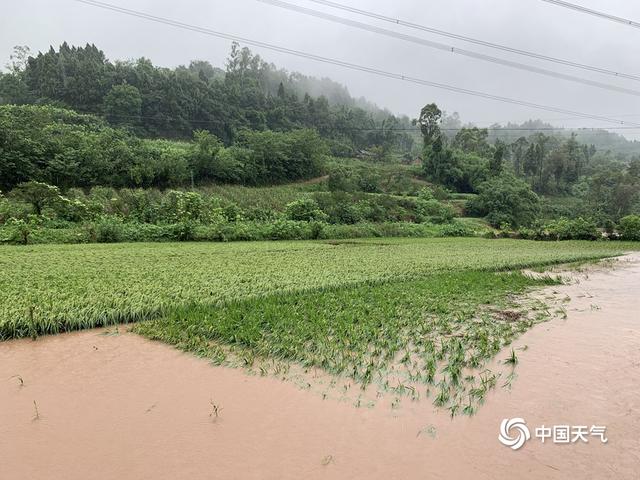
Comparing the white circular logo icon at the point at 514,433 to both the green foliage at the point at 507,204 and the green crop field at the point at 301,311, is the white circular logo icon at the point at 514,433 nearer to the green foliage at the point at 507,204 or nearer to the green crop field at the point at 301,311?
the green crop field at the point at 301,311

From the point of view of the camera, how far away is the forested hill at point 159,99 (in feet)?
158

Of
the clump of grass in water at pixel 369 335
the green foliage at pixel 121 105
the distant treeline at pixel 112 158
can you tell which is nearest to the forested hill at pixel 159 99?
the green foliage at pixel 121 105

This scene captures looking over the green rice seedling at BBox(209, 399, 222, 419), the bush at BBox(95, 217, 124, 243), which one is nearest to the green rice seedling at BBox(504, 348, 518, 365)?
the green rice seedling at BBox(209, 399, 222, 419)

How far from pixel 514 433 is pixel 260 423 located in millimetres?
1953

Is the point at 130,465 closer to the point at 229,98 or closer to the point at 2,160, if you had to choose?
the point at 2,160

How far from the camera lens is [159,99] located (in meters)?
52.2

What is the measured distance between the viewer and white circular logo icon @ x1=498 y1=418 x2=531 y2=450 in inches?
127

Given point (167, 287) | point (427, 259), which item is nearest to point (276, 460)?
point (167, 287)

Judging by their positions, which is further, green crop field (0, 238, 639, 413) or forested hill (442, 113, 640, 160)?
forested hill (442, 113, 640, 160)

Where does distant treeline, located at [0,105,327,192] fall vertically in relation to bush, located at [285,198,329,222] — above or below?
above

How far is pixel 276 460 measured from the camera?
302 centimetres

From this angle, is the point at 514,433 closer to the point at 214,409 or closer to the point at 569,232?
the point at 214,409

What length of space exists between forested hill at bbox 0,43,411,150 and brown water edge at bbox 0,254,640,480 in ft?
161

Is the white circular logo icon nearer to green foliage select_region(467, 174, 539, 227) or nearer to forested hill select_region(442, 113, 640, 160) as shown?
green foliage select_region(467, 174, 539, 227)
